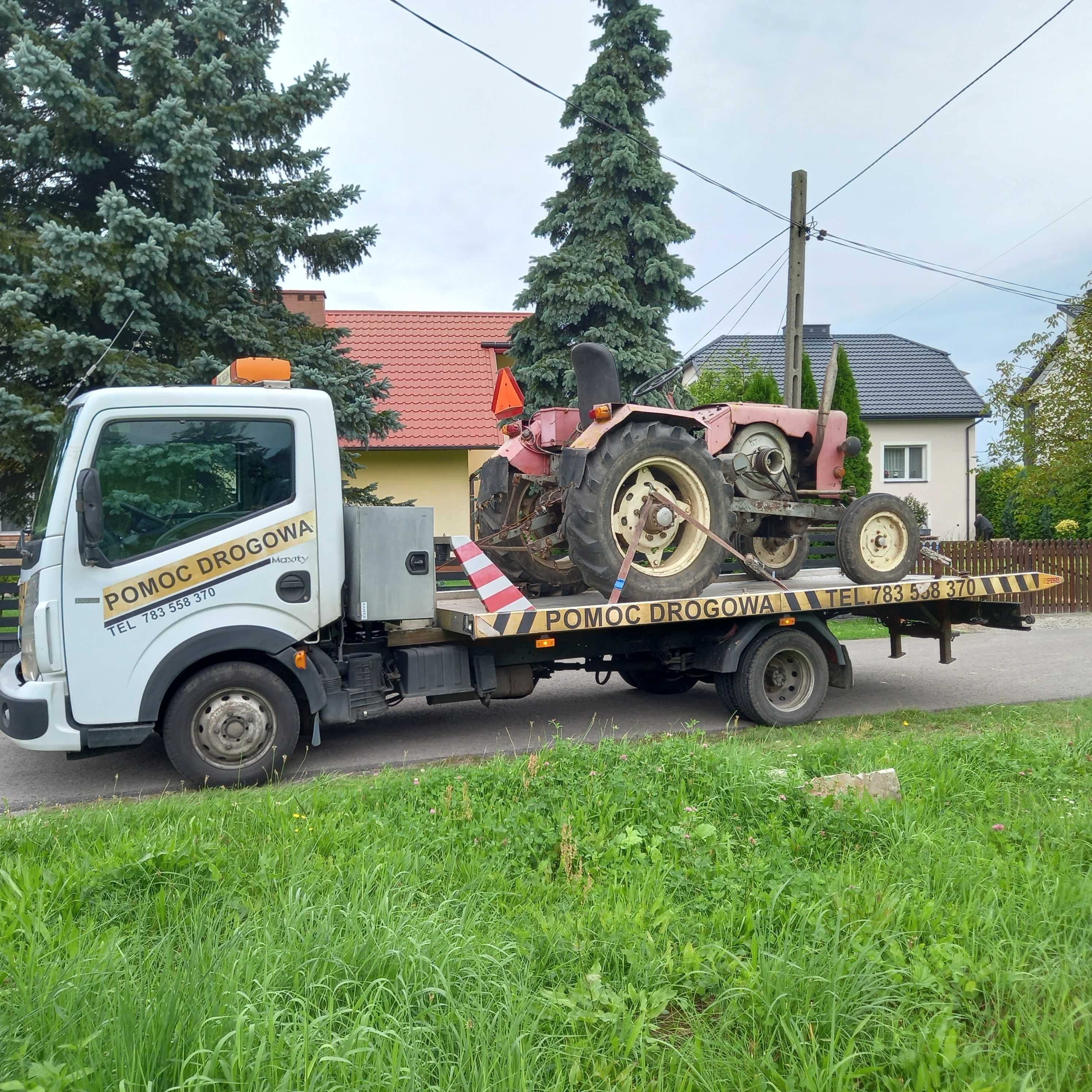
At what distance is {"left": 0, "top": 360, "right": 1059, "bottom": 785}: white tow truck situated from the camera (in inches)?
213

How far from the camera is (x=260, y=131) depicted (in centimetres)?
1127

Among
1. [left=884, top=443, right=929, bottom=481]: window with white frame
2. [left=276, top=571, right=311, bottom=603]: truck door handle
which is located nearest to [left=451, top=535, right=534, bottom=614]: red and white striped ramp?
[left=276, top=571, right=311, bottom=603]: truck door handle

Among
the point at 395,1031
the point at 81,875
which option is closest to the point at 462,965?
the point at 395,1031

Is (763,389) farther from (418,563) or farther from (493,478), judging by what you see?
(418,563)

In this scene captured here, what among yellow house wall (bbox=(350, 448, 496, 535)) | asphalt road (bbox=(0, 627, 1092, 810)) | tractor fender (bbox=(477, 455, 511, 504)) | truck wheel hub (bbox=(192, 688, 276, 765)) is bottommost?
asphalt road (bbox=(0, 627, 1092, 810))

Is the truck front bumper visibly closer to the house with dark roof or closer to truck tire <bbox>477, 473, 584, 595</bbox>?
truck tire <bbox>477, 473, 584, 595</bbox>

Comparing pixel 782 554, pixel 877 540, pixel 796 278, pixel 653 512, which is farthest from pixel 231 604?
pixel 796 278

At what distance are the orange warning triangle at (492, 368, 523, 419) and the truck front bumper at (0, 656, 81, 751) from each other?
396cm

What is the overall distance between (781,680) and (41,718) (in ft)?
17.2

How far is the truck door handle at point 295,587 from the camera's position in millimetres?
5891

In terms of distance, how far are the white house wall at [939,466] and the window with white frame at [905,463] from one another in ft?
0.35

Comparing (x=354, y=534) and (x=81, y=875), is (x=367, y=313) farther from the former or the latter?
(x=81, y=875)

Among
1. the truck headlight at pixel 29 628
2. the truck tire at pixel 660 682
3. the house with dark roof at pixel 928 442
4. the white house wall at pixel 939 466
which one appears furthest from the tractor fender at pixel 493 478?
the white house wall at pixel 939 466

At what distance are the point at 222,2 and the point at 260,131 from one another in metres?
1.35
